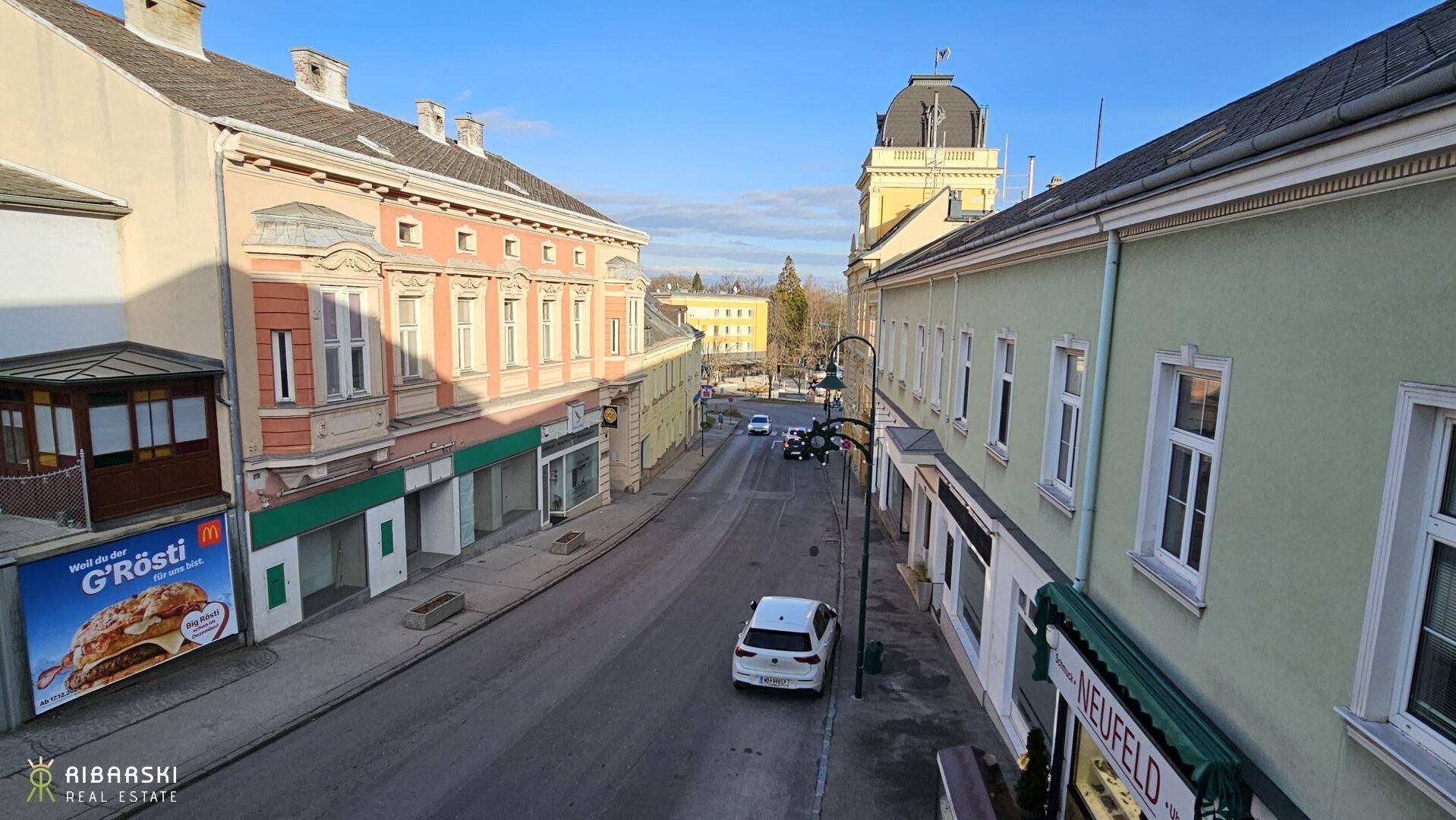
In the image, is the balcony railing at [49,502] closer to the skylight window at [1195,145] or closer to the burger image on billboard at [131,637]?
the burger image on billboard at [131,637]

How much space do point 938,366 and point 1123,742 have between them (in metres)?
11.1

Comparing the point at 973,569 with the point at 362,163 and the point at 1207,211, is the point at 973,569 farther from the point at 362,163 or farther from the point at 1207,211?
the point at 362,163

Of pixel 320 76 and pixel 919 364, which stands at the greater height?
pixel 320 76

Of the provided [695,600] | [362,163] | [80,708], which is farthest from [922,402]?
[80,708]

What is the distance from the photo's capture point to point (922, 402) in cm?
1828

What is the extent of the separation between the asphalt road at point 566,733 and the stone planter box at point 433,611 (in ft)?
2.80

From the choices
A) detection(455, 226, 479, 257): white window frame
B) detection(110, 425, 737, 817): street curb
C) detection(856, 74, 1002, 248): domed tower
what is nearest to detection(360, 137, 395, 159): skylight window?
detection(455, 226, 479, 257): white window frame

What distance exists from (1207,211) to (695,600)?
48.0 ft

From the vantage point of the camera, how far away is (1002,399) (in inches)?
477

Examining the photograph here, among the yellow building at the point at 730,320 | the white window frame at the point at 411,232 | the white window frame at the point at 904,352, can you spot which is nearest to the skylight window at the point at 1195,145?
the white window frame at the point at 904,352

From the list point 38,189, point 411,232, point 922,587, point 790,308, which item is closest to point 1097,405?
point 922,587

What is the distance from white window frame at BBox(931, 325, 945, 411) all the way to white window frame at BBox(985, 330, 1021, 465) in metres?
4.00

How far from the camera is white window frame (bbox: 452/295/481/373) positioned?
64.3 feet

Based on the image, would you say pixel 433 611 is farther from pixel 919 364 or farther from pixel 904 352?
pixel 904 352
